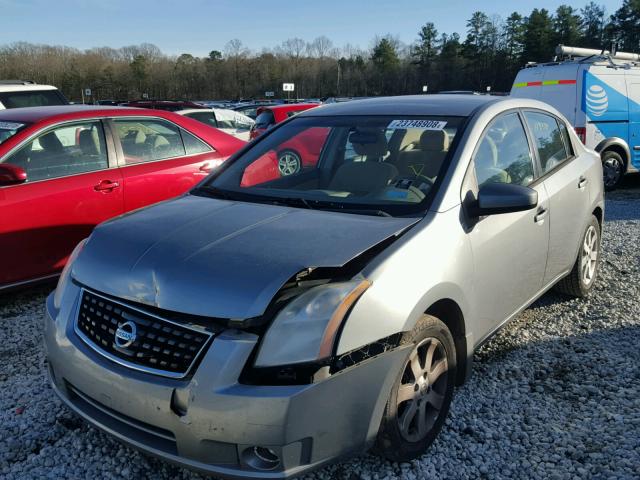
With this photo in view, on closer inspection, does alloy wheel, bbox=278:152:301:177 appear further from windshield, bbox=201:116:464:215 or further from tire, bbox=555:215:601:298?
tire, bbox=555:215:601:298

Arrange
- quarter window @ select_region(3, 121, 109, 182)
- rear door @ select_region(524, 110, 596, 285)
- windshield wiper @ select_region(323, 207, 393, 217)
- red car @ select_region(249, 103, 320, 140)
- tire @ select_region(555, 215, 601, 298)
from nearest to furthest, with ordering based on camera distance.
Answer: windshield wiper @ select_region(323, 207, 393, 217), rear door @ select_region(524, 110, 596, 285), tire @ select_region(555, 215, 601, 298), quarter window @ select_region(3, 121, 109, 182), red car @ select_region(249, 103, 320, 140)

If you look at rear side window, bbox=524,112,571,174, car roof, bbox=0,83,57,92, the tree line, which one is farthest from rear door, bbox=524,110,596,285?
the tree line

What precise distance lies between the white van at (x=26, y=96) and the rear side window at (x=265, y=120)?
4.20 meters

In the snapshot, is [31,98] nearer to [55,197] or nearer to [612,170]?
[55,197]

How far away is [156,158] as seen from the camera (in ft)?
Answer: 17.4

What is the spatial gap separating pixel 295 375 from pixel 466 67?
3406 inches

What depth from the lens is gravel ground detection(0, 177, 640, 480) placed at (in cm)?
249

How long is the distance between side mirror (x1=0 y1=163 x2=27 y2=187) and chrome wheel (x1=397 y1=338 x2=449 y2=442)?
3.38 meters

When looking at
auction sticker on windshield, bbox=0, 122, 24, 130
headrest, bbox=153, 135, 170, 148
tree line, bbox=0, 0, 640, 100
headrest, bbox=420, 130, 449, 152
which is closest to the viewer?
headrest, bbox=420, 130, 449, 152

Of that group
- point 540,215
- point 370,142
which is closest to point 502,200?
A: point 540,215

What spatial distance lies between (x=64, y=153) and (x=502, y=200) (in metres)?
3.75

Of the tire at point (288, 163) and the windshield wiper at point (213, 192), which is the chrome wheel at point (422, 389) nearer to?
the windshield wiper at point (213, 192)

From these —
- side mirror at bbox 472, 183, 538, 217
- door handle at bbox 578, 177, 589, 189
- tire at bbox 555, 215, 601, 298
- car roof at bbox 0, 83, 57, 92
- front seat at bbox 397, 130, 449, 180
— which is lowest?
tire at bbox 555, 215, 601, 298

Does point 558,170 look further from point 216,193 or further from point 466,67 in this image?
point 466,67
